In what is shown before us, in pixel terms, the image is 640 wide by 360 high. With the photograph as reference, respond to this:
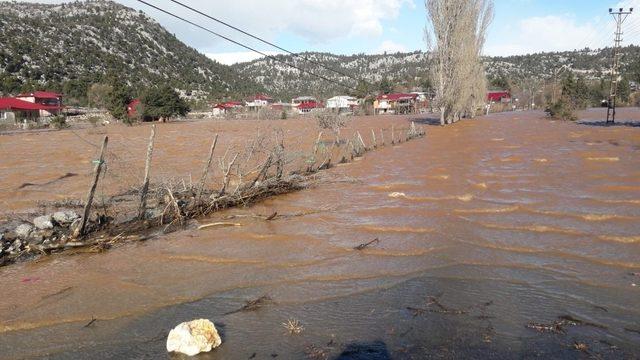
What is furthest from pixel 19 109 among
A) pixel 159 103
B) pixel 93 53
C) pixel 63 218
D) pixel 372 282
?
pixel 372 282

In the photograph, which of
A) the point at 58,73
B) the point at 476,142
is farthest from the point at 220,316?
the point at 58,73

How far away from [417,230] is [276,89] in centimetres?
13691

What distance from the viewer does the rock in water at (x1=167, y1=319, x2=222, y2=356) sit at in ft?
12.8

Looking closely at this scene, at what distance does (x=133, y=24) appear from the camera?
106m

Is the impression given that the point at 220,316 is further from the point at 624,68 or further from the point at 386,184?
the point at 624,68

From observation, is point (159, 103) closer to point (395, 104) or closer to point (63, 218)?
point (395, 104)

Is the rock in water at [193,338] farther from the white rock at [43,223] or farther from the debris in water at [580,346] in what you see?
the white rock at [43,223]

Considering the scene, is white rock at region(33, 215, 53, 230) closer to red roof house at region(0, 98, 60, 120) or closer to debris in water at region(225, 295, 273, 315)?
debris in water at region(225, 295, 273, 315)

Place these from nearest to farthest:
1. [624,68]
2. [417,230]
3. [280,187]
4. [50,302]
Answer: [50,302] < [417,230] < [280,187] < [624,68]

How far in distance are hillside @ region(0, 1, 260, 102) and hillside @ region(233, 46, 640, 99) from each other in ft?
72.4

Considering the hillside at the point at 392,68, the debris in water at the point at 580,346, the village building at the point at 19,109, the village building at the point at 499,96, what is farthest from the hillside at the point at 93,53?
the debris in water at the point at 580,346

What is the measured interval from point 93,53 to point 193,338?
94.4 metres

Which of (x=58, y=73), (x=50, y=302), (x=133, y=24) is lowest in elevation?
(x=50, y=302)

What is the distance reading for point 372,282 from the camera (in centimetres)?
538
